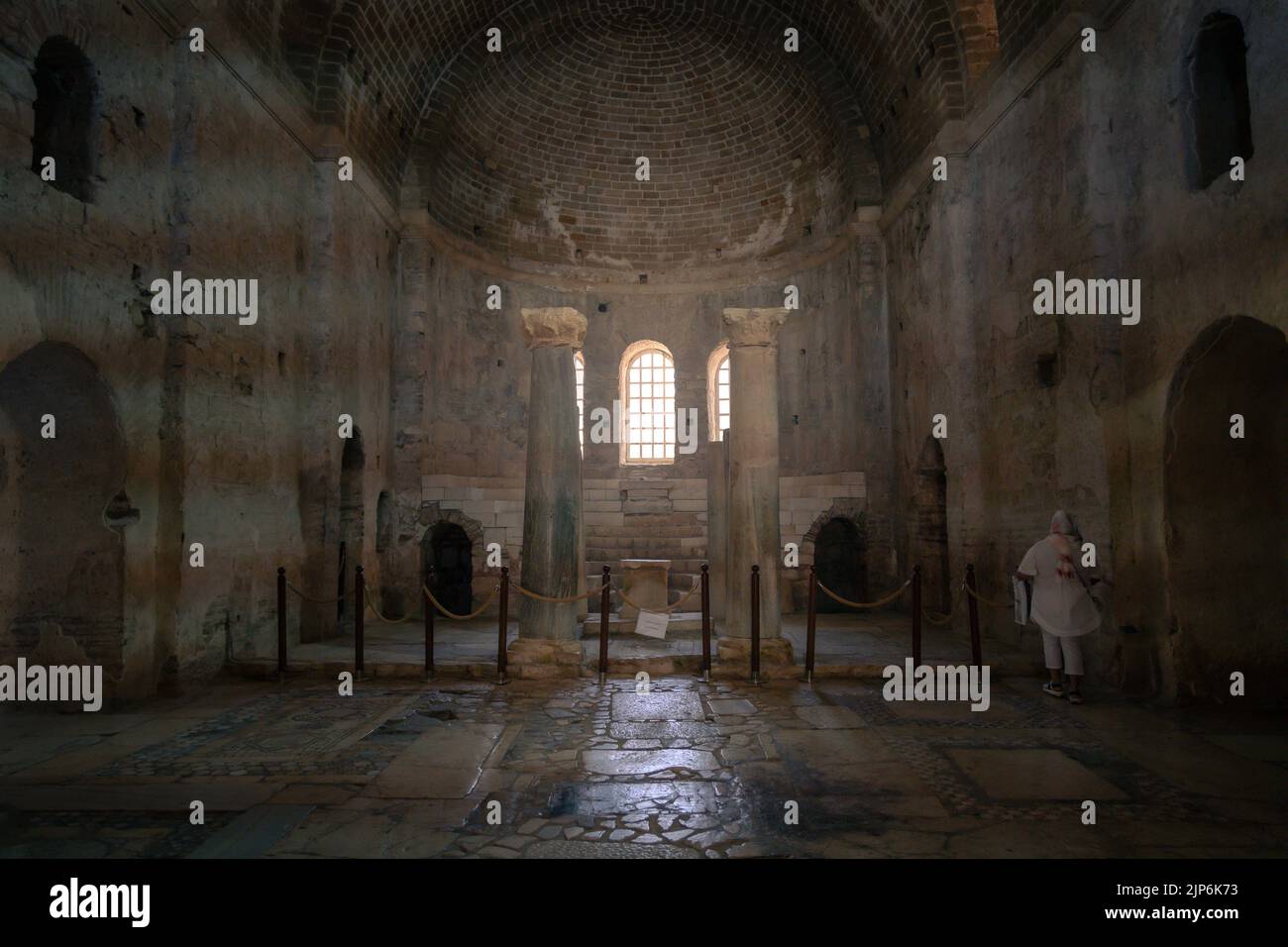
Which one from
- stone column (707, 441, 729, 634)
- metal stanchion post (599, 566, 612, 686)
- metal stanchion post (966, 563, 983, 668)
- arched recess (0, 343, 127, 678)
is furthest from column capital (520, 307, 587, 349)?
metal stanchion post (966, 563, 983, 668)

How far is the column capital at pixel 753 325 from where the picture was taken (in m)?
8.79

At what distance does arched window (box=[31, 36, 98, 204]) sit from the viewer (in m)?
6.74

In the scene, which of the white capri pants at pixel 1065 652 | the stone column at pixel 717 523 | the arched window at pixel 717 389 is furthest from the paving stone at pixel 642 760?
the arched window at pixel 717 389

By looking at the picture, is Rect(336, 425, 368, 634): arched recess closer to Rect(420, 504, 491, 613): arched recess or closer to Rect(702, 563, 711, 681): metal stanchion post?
Rect(420, 504, 491, 613): arched recess

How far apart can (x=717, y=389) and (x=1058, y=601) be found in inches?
436

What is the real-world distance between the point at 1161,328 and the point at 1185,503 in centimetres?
158

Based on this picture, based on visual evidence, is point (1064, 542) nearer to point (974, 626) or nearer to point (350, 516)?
point (974, 626)

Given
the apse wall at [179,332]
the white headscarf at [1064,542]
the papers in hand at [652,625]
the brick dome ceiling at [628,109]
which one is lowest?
the papers in hand at [652,625]

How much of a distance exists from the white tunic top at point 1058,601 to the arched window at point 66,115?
29.9 ft

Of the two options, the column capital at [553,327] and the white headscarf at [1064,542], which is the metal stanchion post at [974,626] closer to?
the white headscarf at [1064,542]

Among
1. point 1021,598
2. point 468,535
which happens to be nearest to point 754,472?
point 1021,598

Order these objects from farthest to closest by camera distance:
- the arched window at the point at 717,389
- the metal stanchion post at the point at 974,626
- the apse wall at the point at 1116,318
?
the arched window at the point at 717,389
the metal stanchion post at the point at 974,626
the apse wall at the point at 1116,318

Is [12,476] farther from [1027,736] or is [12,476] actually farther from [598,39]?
[598,39]

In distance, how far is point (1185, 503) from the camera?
280 inches
